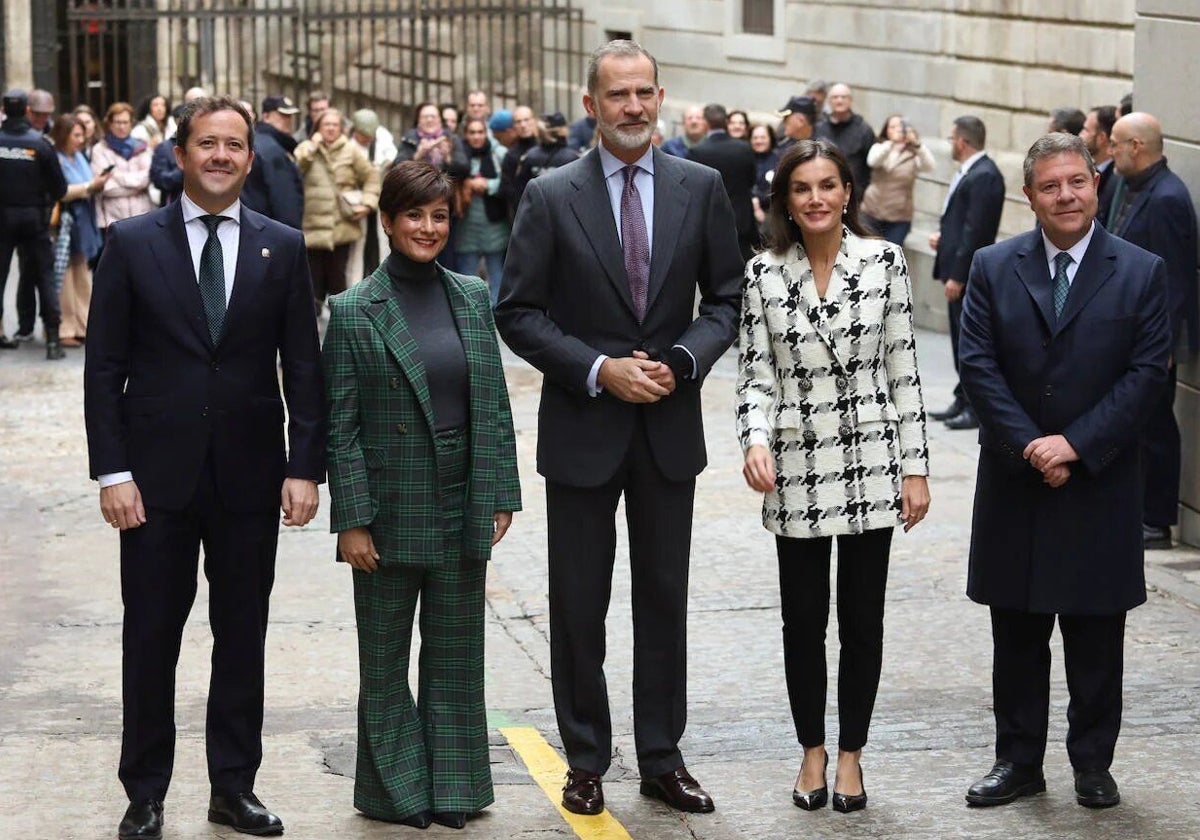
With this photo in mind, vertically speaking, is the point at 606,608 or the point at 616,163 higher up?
the point at 616,163

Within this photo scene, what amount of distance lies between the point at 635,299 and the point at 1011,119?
42.1 feet

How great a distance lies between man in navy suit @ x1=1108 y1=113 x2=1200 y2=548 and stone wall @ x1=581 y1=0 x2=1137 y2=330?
6.70 meters

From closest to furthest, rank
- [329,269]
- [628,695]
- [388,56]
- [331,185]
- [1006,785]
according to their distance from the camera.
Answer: [1006,785] → [628,695] → [331,185] → [329,269] → [388,56]

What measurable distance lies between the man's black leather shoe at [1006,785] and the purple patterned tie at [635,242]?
63.9 inches

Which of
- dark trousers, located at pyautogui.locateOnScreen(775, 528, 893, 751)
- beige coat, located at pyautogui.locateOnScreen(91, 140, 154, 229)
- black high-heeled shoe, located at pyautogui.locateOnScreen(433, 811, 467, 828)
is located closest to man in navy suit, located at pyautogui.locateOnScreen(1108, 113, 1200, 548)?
dark trousers, located at pyautogui.locateOnScreen(775, 528, 893, 751)

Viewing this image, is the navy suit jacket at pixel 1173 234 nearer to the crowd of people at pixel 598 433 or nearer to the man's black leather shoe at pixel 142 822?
the crowd of people at pixel 598 433

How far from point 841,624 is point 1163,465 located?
3.89 metres

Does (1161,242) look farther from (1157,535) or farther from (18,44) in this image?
(18,44)

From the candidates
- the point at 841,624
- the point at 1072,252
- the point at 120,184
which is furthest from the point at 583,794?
the point at 120,184

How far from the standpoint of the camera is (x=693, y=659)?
768cm

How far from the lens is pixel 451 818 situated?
573 cm

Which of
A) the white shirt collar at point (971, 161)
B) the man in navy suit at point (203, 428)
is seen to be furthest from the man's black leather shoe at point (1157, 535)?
the man in navy suit at point (203, 428)

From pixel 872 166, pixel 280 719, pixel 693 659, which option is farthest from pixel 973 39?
pixel 280 719

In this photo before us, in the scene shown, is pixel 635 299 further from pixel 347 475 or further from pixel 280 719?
pixel 280 719
